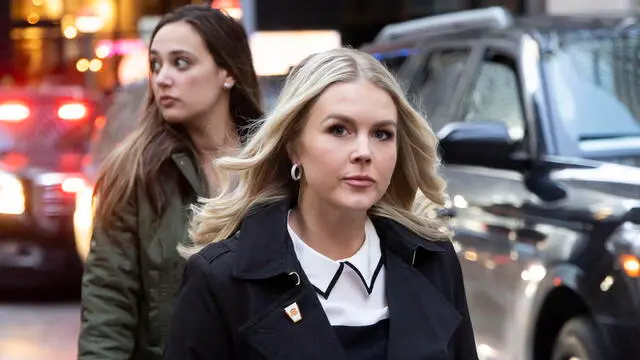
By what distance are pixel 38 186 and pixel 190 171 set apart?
8556mm

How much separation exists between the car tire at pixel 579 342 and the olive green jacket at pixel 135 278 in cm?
210

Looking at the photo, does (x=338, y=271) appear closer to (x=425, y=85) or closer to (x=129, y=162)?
(x=129, y=162)

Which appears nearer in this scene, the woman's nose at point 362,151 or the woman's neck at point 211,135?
the woman's nose at point 362,151

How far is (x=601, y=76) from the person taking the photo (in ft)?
23.1

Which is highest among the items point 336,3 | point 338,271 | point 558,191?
point 338,271

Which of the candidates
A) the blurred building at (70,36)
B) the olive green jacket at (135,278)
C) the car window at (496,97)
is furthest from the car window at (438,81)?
the blurred building at (70,36)

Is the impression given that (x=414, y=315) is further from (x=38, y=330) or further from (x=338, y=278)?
(x=38, y=330)

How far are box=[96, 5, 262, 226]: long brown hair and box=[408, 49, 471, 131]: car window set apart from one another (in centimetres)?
293

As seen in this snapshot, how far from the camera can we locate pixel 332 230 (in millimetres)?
3100

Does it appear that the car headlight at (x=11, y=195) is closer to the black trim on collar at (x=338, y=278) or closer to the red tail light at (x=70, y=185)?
the red tail light at (x=70, y=185)

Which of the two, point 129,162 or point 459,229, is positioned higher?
point 129,162

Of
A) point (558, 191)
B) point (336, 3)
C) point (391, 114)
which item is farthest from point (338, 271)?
point (336, 3)

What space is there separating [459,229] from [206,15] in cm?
295

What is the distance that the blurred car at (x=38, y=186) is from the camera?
1280 centimetres
